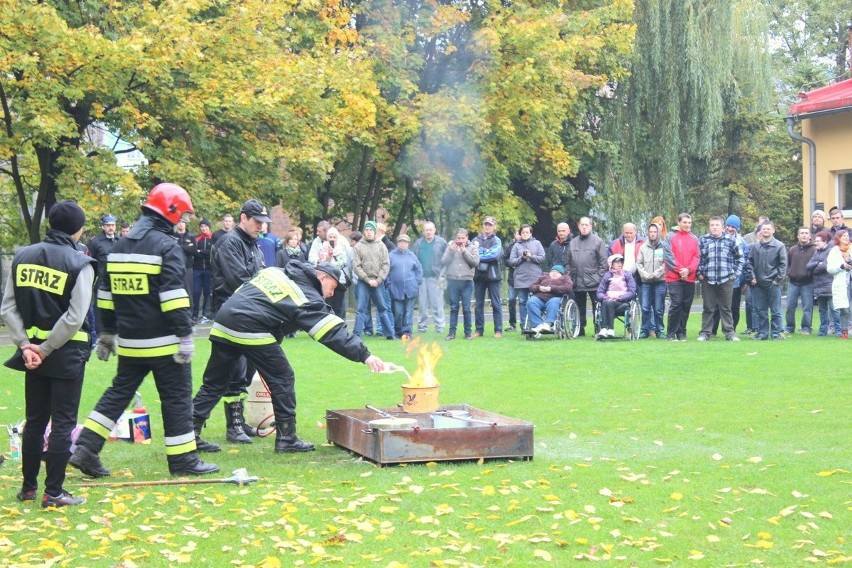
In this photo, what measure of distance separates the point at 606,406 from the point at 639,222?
22.4 meters

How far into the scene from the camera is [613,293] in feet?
64.6

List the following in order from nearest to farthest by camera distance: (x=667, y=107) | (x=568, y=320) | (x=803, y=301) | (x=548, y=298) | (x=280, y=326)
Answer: (x=280, y=326) → (x=568, y=320) → (x=548, y=298) → (x=803, y=301) → (x=667, y=107)

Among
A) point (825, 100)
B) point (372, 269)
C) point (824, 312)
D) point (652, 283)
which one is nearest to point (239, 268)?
point (372, 269)

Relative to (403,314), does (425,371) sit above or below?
below

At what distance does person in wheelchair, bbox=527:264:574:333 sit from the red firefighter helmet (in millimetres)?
12043

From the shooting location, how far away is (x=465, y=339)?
66.9ft

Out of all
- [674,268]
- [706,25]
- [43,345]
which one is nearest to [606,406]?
[43,345]

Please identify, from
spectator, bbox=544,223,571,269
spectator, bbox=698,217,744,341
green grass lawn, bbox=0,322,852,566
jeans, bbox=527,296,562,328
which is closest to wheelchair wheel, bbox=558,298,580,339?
jeans, bbox=527,296,562,328

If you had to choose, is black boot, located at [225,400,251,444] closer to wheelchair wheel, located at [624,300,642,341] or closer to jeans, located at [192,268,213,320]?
wheelchair wheel, located at [624,300,642,341]

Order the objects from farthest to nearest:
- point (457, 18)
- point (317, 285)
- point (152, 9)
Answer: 1. point (457, 18)
2. point (152, 9)
3. point (317, 285)

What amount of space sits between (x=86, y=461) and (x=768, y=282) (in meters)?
14.0

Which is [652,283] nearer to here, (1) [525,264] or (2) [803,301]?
(1) [525,264]

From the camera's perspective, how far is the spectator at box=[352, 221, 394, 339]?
67.4 feet

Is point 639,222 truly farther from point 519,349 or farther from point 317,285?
point 317,285
